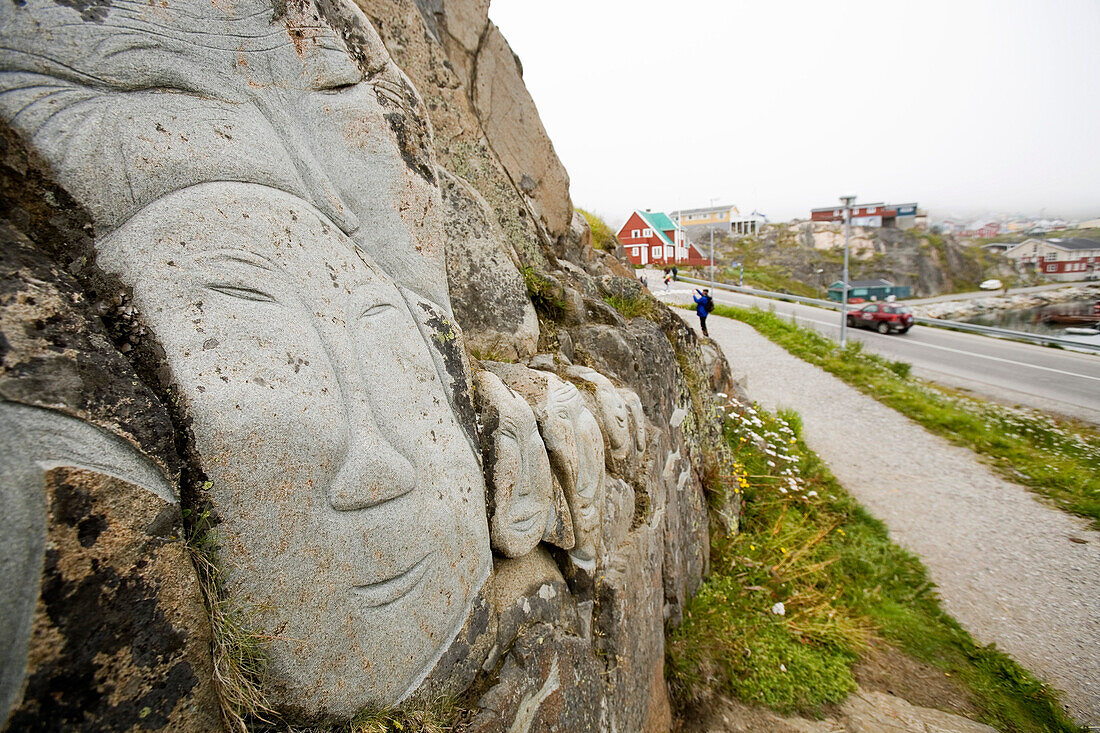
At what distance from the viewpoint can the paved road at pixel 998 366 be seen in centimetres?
1201

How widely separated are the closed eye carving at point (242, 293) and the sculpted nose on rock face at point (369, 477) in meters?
0.59

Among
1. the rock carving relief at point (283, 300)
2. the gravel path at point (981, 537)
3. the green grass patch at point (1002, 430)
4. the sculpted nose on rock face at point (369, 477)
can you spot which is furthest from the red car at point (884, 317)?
the sculpted nose on rock face at point (369, 477)

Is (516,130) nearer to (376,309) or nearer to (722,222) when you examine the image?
(376,309)

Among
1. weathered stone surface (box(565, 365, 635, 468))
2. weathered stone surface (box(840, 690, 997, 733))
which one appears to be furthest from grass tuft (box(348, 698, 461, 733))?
weathered stone surface (box(840, 690, 997, 733))

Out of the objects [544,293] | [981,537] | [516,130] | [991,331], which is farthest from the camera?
[991,331]

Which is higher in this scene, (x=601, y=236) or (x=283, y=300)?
(x=601, y=236)

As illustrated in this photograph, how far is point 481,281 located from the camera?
372 centimetres

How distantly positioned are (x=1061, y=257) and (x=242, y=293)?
68184 millimetres

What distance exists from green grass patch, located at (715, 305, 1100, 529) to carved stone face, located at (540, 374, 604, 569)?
796 cm

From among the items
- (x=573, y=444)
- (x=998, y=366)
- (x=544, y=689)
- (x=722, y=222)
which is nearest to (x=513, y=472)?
(x=573, y=444)

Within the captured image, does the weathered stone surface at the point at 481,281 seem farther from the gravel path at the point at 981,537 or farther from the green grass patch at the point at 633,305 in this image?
the gravel path at the point at 981,537

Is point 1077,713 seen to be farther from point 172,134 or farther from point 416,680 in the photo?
point 172,134

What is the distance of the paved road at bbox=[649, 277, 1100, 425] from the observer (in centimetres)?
1201

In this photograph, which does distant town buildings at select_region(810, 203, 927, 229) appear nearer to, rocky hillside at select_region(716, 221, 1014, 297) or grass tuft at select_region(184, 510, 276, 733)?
rocky hillside at select_region(716, 221, 1014, 297)
